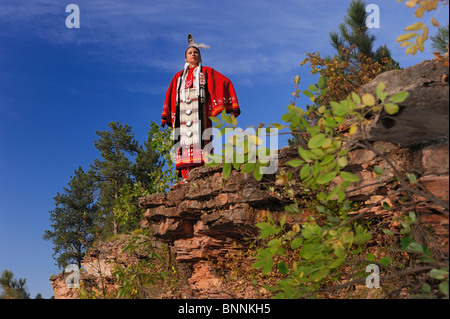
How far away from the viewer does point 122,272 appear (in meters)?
7.56

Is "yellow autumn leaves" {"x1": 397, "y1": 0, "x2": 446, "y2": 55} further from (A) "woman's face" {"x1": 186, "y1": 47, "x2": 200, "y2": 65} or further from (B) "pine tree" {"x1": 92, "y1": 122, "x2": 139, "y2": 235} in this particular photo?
(B) "pine tree" {"x1": 92, "y1": 122, "x2": 139, "y2": 235}

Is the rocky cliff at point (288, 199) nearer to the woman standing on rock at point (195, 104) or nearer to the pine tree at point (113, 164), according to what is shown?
the woman standing on rock at point (195, 104)

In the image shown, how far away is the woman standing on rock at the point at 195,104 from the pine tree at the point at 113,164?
9231 millimetres

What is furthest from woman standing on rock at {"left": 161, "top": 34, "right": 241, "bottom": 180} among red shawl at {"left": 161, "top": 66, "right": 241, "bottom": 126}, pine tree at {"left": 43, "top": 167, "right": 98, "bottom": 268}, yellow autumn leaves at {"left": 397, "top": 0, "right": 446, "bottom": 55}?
pine tree at {"left": 43, "top": 167, "right": 98, "bottom": 268}

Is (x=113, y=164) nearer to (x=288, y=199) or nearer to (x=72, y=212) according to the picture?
(x=72, y=212)

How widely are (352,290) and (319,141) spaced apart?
9.70 feet

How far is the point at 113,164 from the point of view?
17719 millimetres

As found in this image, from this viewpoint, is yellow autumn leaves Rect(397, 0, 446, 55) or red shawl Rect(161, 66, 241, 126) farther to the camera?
red shawl Rect(161, 66, 241, 126)

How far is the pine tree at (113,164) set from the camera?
57.8 feet

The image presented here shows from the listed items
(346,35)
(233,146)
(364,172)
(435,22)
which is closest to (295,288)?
(233,146)

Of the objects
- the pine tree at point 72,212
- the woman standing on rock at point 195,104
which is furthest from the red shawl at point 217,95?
the pine tree at point 72,212

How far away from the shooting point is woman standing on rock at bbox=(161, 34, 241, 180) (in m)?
8.48

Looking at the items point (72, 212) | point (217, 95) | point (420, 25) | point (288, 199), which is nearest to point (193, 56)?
point (217, 95)

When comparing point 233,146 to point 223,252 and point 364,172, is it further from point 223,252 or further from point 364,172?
point 223,252
